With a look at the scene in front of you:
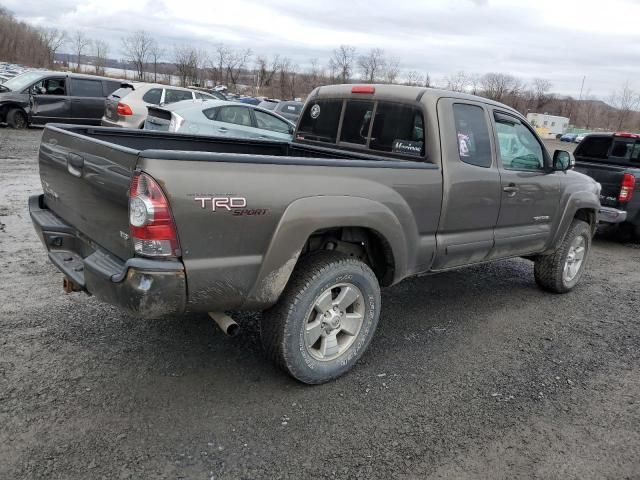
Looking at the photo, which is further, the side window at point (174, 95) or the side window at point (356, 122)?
the side window at point (174, 95)

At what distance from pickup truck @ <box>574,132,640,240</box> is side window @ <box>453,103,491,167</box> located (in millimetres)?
4360

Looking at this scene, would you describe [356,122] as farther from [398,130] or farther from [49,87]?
[49,87]

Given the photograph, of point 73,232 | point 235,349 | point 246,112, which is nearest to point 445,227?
point 235,349

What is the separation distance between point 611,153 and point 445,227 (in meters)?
6.43

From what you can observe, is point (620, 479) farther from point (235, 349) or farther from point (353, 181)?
point (235, 349)

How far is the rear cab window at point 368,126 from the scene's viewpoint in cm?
405

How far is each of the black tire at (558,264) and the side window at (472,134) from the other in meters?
1.76

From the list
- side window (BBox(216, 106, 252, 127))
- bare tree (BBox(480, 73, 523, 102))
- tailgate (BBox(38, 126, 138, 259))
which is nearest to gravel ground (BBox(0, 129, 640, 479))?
tailgate (BBox(38, 126, 138, 259))

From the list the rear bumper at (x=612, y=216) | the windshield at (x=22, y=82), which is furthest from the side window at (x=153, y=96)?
the rear bumper at (x=612, y=216)

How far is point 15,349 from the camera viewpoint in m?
3.51

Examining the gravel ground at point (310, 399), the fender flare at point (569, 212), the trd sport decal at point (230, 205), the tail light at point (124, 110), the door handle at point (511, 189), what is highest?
the tail light at point (124, 110)

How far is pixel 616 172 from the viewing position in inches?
307

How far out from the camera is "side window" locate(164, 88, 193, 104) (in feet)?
45.2

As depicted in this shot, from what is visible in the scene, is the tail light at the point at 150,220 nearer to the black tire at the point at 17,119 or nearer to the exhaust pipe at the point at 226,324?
the exhaust pipe at the point at 226,324
